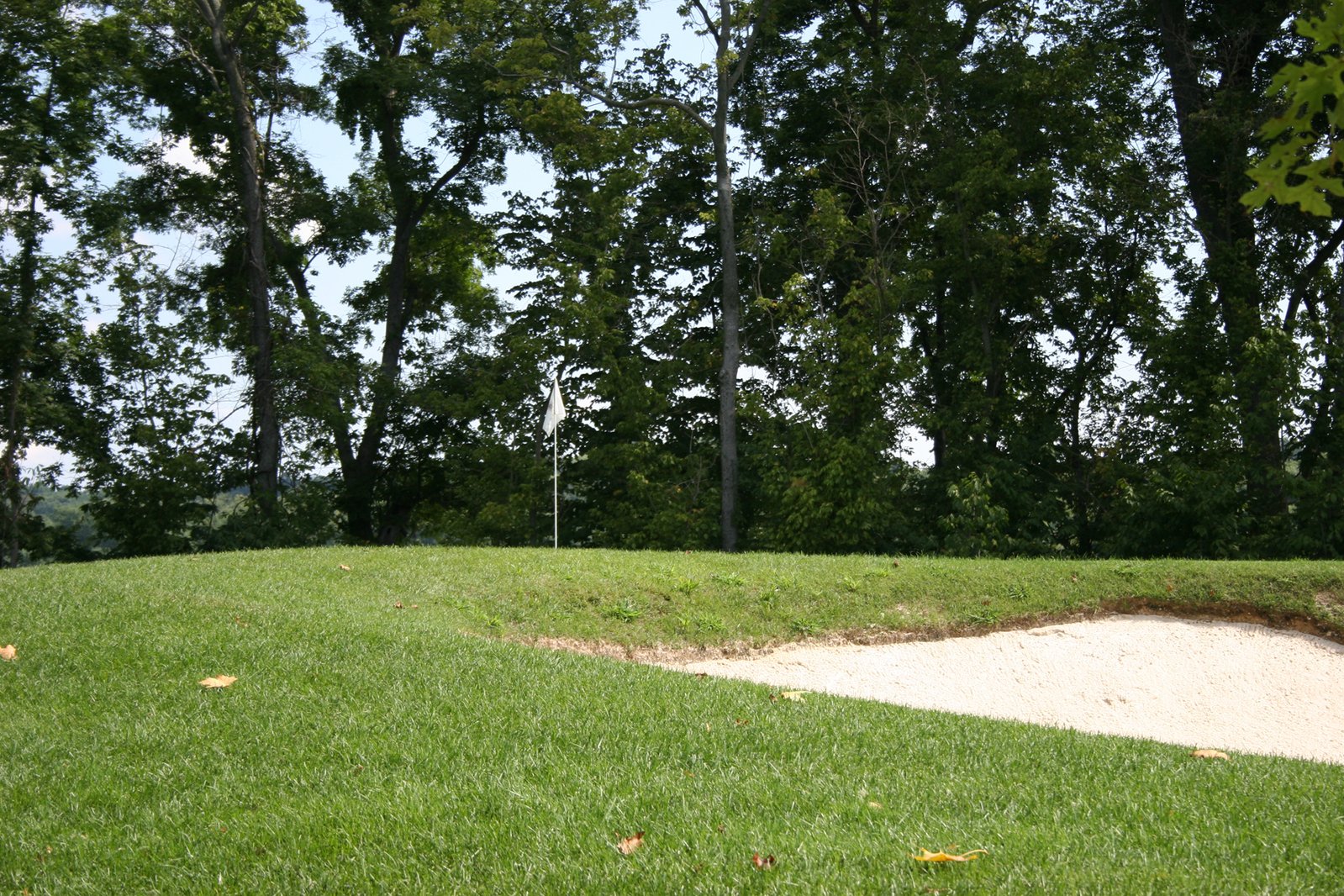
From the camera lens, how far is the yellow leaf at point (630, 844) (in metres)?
4.09

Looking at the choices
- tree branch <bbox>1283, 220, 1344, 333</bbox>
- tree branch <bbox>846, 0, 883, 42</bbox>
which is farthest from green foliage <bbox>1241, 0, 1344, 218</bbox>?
tree branch <bbox>846, 0, 883, 42</bbox>

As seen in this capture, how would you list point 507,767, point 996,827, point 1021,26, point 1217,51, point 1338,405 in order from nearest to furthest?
point 996,827 < point 507,767 < point 1338,405 < point 1217,51 < point 1021,26

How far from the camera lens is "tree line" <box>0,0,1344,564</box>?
1858cm

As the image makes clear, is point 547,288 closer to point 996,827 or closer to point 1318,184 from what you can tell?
point 996,827

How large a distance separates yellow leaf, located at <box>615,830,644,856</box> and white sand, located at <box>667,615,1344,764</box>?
517 centimetres

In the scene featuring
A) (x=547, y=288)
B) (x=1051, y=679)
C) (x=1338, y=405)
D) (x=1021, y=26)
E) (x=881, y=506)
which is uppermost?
(x=1021, y=26)

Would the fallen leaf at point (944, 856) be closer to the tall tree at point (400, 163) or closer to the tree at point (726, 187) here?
the tree at point (726, 187)

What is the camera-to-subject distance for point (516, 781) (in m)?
4.95

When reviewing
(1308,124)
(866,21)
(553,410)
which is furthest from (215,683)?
(866,21)

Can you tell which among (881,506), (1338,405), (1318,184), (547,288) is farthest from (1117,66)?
(1318,184)

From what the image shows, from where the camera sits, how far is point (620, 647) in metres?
10.3

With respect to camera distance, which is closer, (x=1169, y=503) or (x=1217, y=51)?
(x=1169, y=503)

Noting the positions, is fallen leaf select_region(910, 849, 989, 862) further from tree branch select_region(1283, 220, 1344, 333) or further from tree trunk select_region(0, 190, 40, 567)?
Answer: tree trunk select_region(0, 190, 40, 567)

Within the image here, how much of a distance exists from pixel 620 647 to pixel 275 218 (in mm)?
19663
